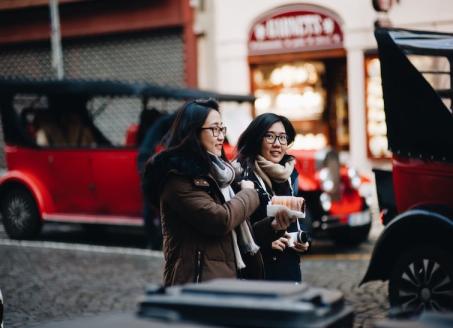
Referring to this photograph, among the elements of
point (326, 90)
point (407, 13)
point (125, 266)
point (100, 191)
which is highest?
point (407, 13)

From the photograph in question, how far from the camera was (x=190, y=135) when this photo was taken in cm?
373

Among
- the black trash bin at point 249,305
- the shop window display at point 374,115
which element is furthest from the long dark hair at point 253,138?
the shop window display at point 374,115

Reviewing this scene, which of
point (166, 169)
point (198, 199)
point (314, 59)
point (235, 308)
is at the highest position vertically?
point (314, 59)

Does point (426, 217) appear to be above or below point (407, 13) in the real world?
below

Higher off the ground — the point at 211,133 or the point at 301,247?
the point at 211,133

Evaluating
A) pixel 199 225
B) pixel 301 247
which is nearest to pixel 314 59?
pixel 301 247

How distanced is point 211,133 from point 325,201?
629 centimetres

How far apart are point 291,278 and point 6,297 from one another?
4.14m

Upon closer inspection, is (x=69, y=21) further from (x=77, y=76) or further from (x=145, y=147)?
(x=145, y=147)

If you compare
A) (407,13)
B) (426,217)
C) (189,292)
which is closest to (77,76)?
(407,13)

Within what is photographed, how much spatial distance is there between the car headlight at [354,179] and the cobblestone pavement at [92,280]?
1.03 m

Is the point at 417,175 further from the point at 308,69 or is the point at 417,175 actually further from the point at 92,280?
the point at 308,69

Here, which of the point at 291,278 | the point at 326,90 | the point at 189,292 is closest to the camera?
the point at 189,292

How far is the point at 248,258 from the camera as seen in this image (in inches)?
155
